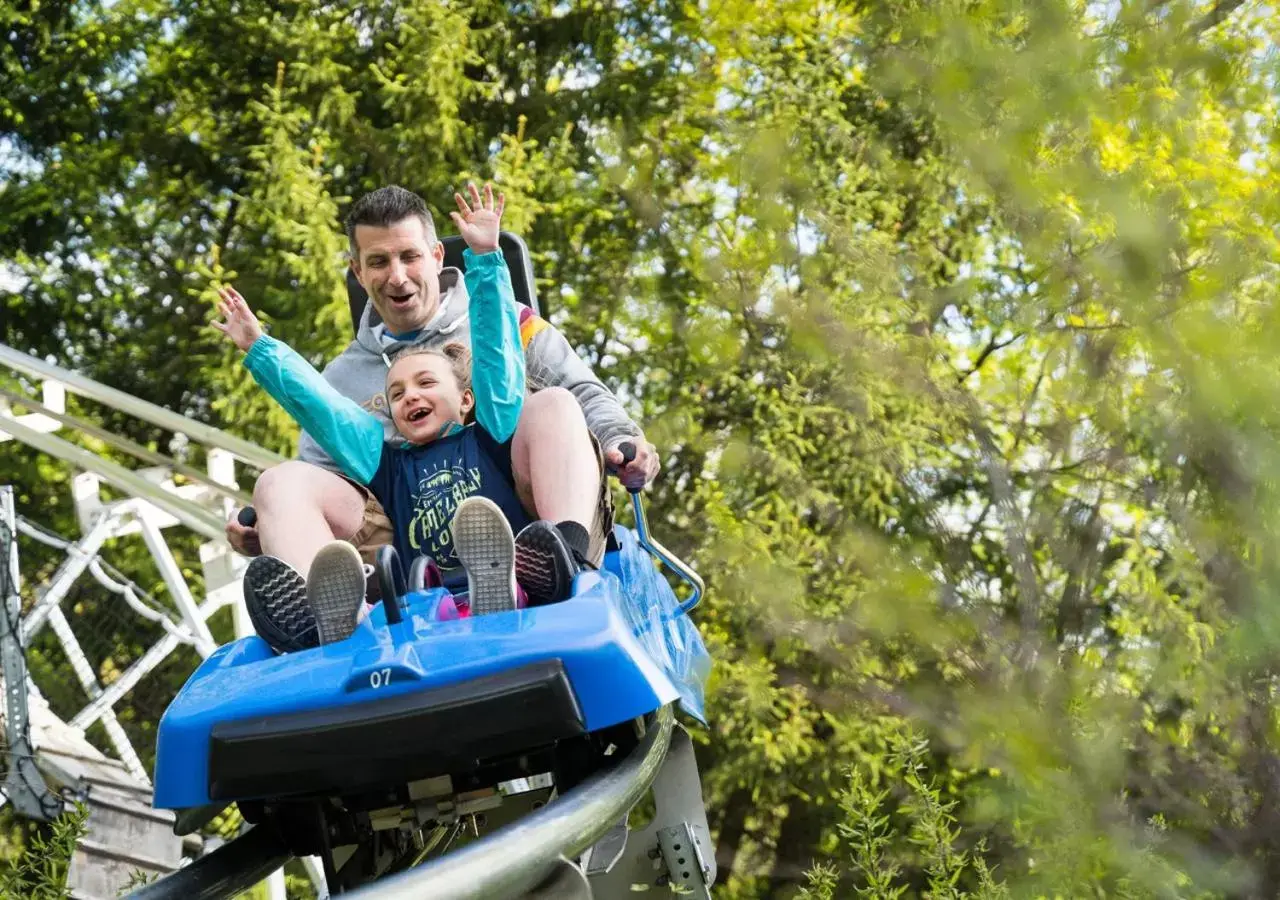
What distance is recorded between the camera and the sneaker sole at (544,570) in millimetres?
2352

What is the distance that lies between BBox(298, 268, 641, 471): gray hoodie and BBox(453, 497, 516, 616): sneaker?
76 cm

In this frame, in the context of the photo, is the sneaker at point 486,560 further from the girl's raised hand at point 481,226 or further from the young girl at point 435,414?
the girl's raised hand at point 481,226

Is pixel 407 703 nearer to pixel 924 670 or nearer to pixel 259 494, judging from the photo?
pixel 259 494

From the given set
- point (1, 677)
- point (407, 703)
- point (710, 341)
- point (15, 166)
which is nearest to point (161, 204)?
point (15, 166)

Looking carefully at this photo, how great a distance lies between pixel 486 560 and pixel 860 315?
18.3 feet

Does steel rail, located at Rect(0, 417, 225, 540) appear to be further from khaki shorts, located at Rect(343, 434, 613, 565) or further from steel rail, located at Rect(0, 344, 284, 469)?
khaki shorts, located at Rect(343, 434, 613, 565)

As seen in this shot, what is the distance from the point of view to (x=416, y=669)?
2.12 metres

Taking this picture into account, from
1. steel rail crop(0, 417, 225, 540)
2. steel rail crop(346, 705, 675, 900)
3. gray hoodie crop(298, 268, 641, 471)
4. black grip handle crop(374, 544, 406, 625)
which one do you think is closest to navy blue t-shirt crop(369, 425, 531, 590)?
gray hoodie crop(298, 268, 641, 471)

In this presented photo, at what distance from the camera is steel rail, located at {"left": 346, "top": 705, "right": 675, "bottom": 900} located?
1834mm

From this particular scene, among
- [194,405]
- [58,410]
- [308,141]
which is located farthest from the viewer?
[194,405]

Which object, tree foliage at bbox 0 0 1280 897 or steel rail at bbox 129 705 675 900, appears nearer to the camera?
steel rail at bbox 129 705 675 900

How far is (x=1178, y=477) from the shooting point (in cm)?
341

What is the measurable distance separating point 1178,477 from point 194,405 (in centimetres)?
789

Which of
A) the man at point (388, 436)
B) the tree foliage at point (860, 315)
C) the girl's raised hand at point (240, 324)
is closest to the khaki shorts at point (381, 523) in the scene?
the man at point (388, 436)
